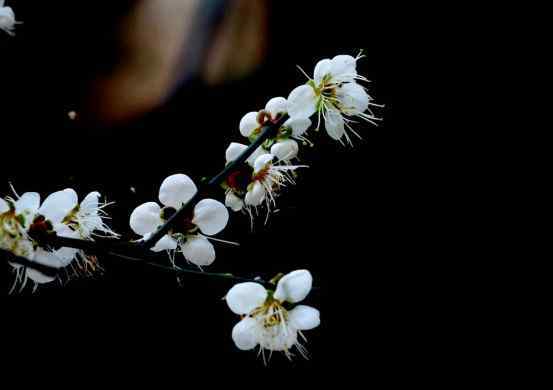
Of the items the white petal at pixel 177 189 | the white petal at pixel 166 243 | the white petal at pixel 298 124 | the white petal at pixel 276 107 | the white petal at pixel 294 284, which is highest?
the white petal at pixel 276 107

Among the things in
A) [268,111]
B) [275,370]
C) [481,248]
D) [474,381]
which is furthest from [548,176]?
[268,111]

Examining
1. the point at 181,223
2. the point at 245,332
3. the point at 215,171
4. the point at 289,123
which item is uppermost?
the point at 215,171

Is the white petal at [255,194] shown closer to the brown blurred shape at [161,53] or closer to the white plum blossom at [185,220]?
the white plum blossom at [185,220]

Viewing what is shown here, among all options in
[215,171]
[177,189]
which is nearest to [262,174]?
[177,189]

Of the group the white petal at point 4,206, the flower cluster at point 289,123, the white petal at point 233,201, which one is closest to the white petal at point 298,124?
the flower cluster at point 289,123

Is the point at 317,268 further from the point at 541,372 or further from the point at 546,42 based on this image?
the point at 546,42

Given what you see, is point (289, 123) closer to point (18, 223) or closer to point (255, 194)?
point (255, 194)

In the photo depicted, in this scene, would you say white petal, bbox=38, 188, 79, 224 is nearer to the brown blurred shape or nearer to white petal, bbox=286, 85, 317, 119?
white petal, bbox=286, 85, 317, 119
